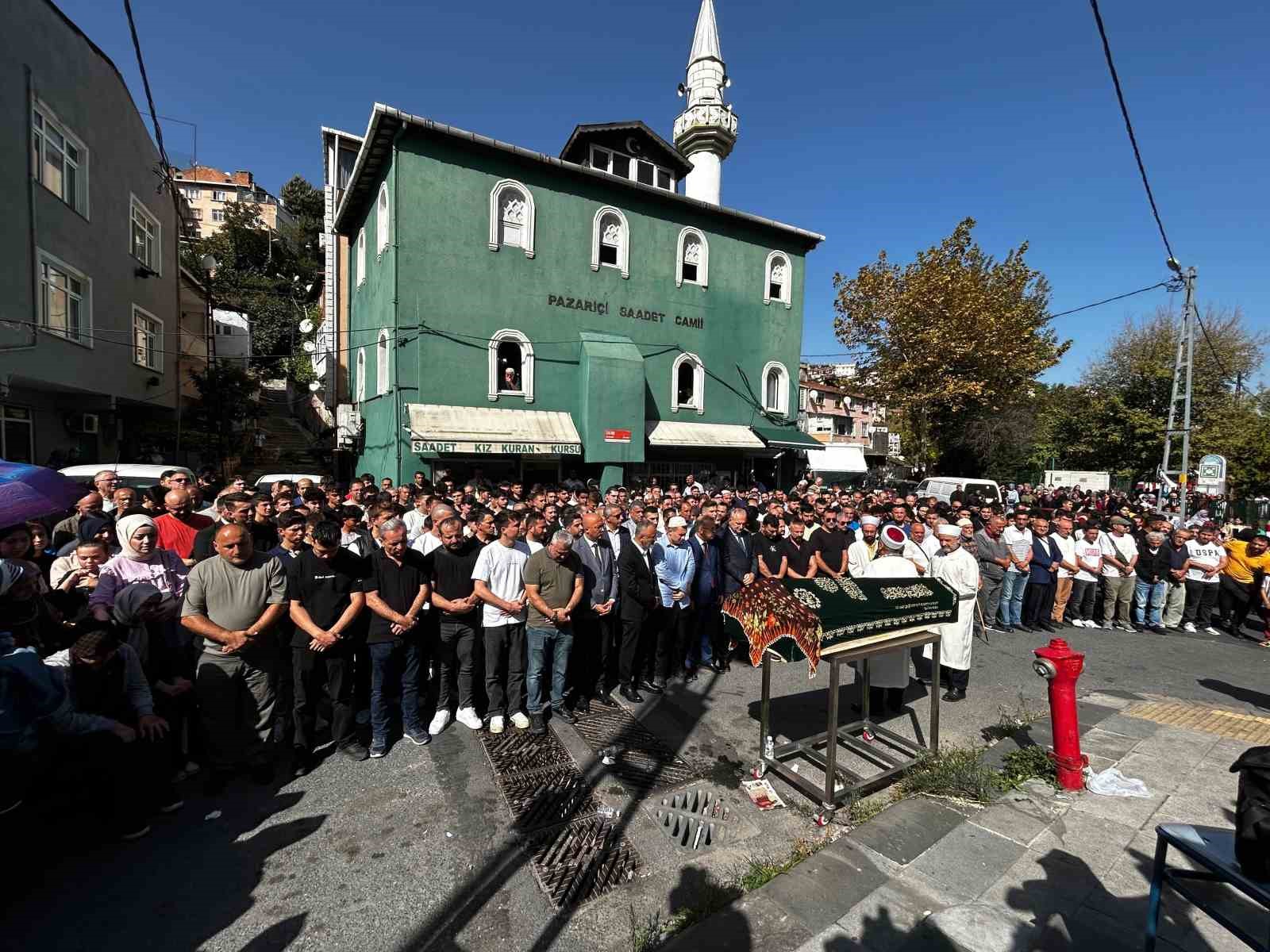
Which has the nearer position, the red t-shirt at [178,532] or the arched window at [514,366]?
the red t-shirt at [178,532]

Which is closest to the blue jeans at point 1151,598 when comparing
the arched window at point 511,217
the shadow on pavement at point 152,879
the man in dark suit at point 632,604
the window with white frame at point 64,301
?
the man in dark suit at point 632,604

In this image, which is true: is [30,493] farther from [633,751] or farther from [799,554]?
[799,554]

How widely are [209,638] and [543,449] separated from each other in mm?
11865

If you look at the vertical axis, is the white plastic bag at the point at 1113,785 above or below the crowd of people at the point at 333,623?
below

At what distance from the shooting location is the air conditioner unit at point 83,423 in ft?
47.8

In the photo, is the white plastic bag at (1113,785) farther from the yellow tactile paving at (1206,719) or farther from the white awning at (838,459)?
the white awning at (838,459)

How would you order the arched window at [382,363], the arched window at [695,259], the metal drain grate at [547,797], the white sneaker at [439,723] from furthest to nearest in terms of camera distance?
the arched window at [695,259], the arched window at [382,363], the white sneaker at [439,723], the metal drain grate at [547,797]

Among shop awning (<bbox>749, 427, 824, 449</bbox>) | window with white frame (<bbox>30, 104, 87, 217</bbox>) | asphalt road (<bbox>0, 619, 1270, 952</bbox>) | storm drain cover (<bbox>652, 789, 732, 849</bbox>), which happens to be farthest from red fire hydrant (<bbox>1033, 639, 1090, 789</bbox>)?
window with white frame (<bbox>30, 104, 87, 217</bbox>)

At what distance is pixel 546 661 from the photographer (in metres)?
5.79

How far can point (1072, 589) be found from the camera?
9.80 metres

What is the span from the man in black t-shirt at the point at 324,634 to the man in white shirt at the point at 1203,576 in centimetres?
1273

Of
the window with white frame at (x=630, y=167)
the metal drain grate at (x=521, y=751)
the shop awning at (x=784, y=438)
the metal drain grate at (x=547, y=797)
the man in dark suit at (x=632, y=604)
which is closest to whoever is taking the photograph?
the metal drain grate at (x=547, y=797)

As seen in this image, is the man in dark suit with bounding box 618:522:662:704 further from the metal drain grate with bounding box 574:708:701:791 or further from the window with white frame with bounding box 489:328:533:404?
the window with white frame with bounding box 489:328:533:404

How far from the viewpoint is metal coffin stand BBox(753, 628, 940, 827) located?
409 centimetres
